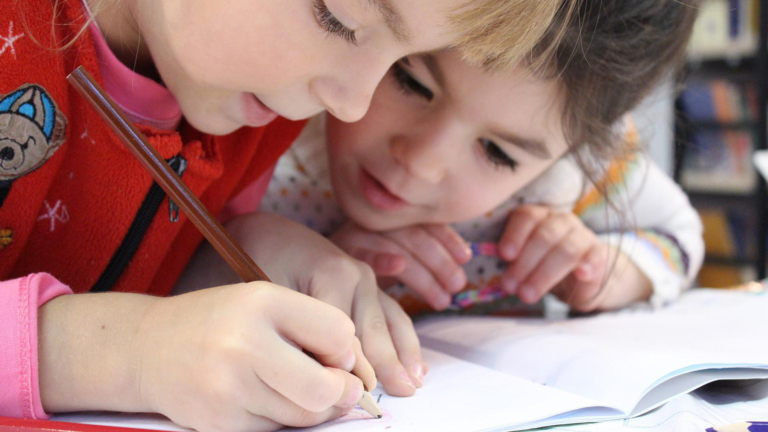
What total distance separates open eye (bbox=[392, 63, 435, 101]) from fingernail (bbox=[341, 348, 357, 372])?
0.96ft

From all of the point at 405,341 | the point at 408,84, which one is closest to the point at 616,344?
the point at 405,341

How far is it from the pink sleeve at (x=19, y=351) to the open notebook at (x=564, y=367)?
2cm

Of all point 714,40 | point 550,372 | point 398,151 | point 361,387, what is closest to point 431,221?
point 398,151

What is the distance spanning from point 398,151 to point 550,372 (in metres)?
0.23

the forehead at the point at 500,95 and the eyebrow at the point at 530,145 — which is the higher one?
the forehead at the point at 500,95

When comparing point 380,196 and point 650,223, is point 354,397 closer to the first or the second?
point 380,196

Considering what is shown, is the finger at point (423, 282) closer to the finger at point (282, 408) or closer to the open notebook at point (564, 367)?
the open notebook at point (564, 367)

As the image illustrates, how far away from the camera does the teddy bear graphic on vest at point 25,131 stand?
0.44 metres

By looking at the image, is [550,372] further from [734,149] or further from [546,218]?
[734,149]

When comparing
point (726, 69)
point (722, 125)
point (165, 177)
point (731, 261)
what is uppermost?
point (726, 69)

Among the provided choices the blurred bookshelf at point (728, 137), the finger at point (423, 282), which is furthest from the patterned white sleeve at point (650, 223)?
the blurred bookshelf at point (728, 137)

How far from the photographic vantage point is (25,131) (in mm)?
451

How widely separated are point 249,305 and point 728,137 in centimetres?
187

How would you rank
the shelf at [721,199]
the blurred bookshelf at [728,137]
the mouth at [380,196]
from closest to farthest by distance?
the mouth at [380,196] → the blurred bookshelf at [728,137] → the shelf at [721,199]
